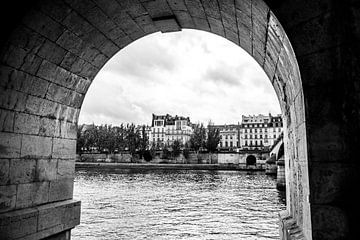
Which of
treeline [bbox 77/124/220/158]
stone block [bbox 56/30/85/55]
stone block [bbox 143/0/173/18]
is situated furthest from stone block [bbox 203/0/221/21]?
treeline [bbox 77/124/220/158]

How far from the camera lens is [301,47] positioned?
2.96 meters

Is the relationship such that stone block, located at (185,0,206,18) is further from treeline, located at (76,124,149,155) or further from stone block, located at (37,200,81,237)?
treeline, located at (76,124,149,155)

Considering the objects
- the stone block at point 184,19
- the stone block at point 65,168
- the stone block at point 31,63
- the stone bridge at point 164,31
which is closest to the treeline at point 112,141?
the stone block at point 65,168

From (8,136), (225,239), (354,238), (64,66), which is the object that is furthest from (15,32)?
(225,239)

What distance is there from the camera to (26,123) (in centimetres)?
532

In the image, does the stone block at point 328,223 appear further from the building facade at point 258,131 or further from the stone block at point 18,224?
the building facade at point 258,131

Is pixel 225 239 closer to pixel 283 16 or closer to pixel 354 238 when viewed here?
pixel 354 238

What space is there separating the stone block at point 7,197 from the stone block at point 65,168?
1.20 m

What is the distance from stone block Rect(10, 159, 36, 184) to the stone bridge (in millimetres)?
20

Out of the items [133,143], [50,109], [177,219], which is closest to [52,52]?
[50,109]

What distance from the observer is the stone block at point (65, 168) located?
6152 mm

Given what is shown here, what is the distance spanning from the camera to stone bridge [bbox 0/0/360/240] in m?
2.80

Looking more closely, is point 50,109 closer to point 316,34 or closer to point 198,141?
point 316,34

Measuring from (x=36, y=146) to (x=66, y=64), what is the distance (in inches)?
66.5
